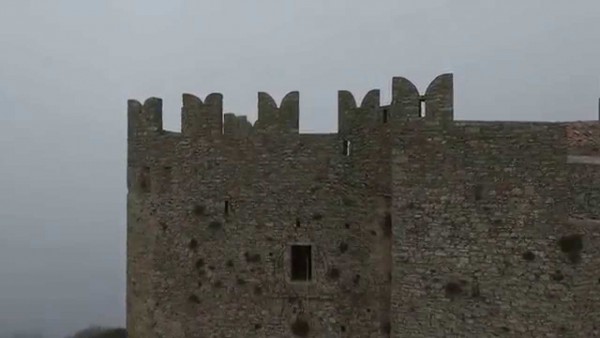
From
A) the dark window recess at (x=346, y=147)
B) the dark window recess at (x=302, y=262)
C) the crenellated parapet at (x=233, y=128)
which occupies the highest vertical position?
the crenellated parapet at (x=233, y=128)

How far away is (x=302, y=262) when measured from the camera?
54.4ft

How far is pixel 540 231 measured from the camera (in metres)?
13.9

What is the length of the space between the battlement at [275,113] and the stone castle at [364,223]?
33 millimetres

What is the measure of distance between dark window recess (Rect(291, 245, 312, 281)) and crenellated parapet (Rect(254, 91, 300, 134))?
2.47 meters

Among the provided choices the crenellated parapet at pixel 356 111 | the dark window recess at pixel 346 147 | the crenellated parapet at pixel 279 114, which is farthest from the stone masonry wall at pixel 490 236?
the crenellated parapet at pixel 279 114

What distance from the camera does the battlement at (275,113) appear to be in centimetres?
1484

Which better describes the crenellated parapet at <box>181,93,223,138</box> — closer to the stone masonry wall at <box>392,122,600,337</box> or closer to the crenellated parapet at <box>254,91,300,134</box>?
the crenellated parapet at <box>254,91,300,134</box>

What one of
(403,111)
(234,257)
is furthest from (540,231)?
(234,257)

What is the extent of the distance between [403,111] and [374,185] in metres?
1.78

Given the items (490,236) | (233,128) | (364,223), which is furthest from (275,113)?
(490,236)

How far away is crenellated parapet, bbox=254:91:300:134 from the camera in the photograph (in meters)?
16.6

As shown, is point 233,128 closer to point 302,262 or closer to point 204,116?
point 204,116

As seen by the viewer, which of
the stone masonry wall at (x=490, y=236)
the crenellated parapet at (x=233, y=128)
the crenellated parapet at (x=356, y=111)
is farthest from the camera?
the crenellated parapet at (x=233, y=128)

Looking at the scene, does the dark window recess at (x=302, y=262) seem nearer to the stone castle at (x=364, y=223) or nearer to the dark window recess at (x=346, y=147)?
the stone castle at (x=364, y=223)
